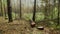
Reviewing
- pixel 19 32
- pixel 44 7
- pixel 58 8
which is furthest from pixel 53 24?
pixel 19 32

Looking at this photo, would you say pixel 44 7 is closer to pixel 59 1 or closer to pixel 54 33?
pixel 59 1

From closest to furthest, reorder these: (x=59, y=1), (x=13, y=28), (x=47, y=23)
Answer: (x=13, y=28), (x=59, y=1), (x=47, y=23)

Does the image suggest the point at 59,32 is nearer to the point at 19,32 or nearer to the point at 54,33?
the point at 54,33

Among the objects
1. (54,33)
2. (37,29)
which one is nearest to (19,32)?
(37,29)

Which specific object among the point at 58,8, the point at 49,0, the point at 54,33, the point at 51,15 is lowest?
the point at 54,33

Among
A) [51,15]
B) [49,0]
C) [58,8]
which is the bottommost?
[51,15]

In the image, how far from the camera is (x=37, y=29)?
10820mm

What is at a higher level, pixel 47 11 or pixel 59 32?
pixel 47 11

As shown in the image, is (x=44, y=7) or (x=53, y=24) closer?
(x=53, y=24)

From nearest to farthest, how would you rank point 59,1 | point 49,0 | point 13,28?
point 13,28
point 59,1
point 49,0

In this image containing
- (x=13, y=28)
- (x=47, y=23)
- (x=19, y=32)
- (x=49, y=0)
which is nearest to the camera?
(x=19, y=32)

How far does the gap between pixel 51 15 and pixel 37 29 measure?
10.5 feet

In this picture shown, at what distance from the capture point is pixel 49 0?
13461 mm

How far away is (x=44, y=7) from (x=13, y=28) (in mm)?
5221
